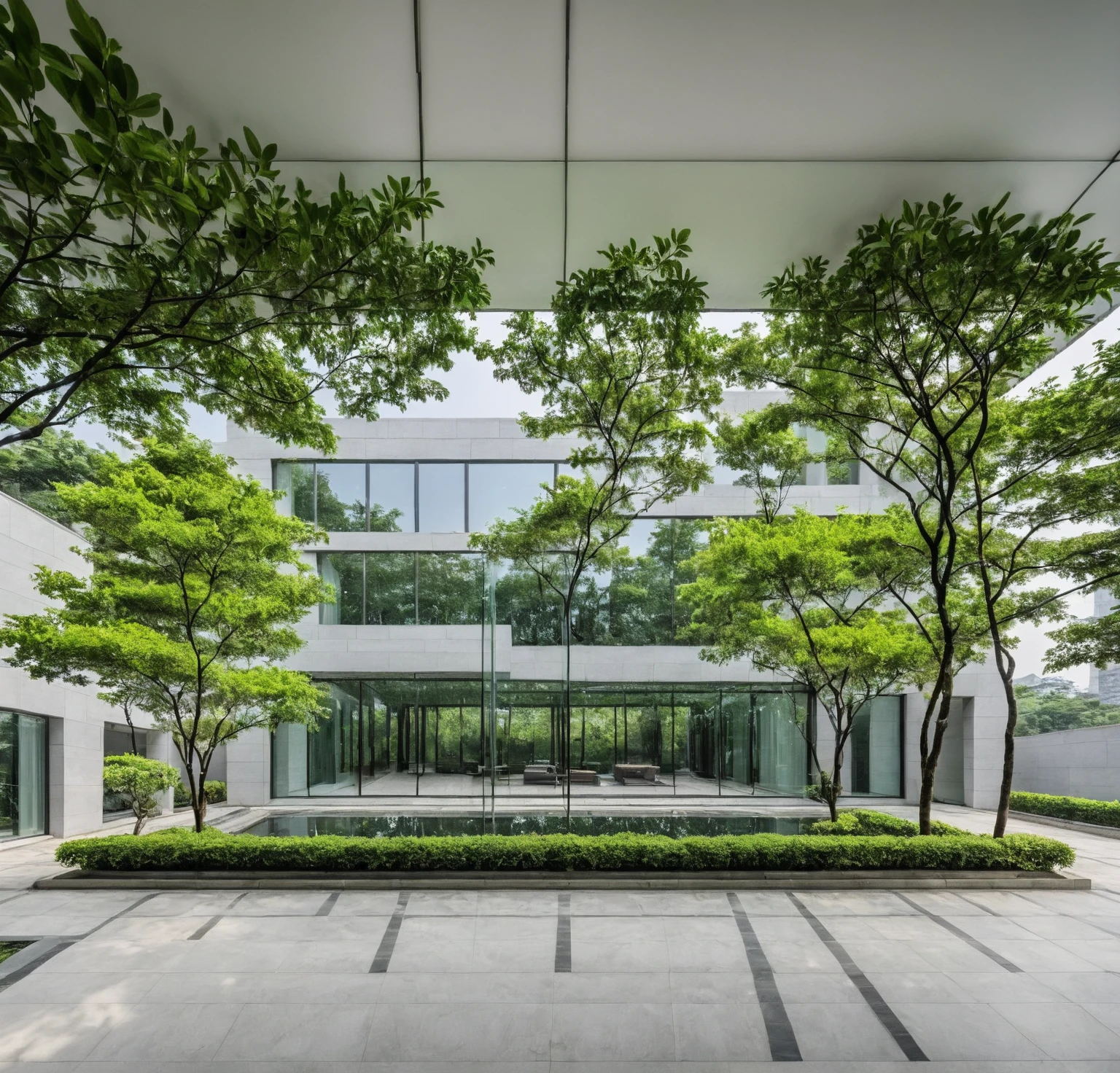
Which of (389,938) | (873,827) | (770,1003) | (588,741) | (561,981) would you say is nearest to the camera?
(770,1003)

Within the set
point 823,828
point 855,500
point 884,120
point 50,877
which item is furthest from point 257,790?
point 884,120

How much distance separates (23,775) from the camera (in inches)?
634

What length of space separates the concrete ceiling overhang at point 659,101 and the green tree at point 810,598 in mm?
7729

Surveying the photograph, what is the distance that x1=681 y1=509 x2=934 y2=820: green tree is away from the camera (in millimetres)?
13898

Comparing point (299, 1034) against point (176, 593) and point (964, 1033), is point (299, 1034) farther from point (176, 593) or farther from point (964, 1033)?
point (176, 593)


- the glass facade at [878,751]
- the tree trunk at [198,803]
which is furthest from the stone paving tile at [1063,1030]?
the glass facade at [878,751]

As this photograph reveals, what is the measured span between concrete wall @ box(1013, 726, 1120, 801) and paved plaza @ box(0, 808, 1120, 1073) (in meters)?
10.7

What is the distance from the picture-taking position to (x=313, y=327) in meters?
8.19

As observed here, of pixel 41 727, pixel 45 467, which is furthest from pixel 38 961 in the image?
pixel 45 467

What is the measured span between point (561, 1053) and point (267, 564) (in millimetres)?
9934

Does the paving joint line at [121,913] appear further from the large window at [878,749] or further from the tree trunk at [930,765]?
the large window at [878,749]

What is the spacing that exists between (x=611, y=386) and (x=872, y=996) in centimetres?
877

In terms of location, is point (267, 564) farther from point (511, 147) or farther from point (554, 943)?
point (511, 147)

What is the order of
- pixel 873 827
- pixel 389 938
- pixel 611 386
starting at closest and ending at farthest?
pixel 389 938
pixel 611 386
pixel 873 827
